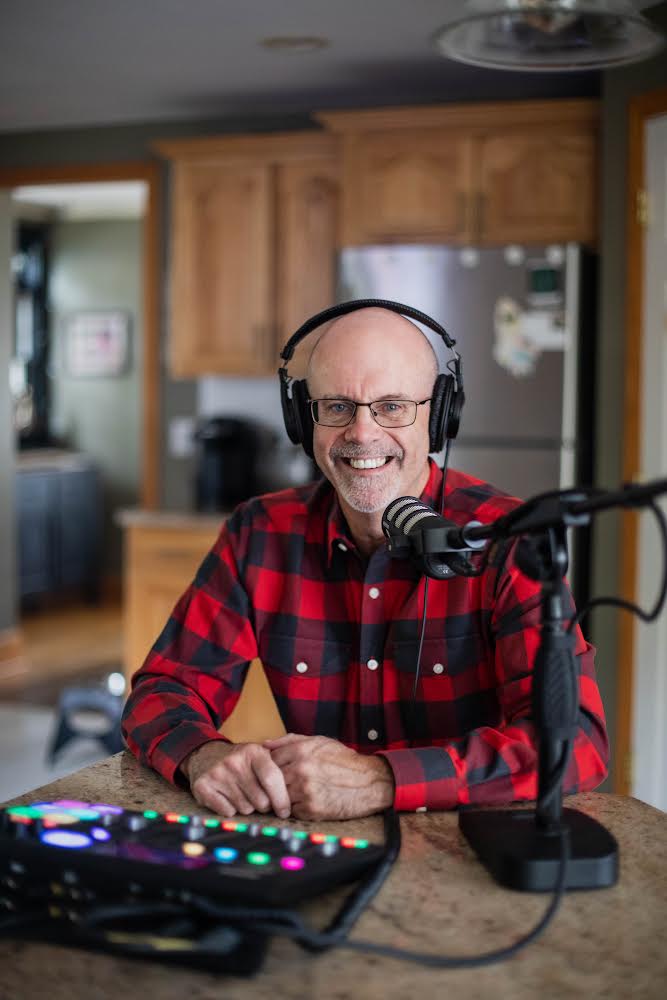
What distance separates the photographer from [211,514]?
14.8 feet

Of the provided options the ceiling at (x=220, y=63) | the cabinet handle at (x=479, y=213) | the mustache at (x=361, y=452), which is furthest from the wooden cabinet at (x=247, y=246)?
the mustache at (x=361, y=452)

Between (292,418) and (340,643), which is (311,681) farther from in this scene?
(292,418)

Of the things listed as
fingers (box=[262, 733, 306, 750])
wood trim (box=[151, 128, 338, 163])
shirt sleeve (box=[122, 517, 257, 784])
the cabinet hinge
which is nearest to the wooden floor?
wood trim (box=[151, 128, 338, 163])

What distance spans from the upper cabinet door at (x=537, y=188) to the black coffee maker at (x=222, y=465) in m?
1.30

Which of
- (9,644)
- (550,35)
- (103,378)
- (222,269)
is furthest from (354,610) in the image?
(103,378)

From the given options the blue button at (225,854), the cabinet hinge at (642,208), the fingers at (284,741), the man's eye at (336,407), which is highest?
the cabinet hinge at (642,208)

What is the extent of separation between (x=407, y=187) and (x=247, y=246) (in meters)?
0.72

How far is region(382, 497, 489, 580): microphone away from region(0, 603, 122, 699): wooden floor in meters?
4.32

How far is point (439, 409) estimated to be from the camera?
165cm

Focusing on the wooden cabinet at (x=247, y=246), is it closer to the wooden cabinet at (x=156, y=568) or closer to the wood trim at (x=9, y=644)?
the wooden cabinet at (x=156, y=568)

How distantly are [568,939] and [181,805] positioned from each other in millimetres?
502

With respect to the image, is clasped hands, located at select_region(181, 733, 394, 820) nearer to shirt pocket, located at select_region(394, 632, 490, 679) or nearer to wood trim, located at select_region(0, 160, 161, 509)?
shirt pocket, located at select_region(394, 632, 490, 679)

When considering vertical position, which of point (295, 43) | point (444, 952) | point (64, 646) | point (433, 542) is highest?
point (295, 43)

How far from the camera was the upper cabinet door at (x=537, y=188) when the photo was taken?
150 inches
